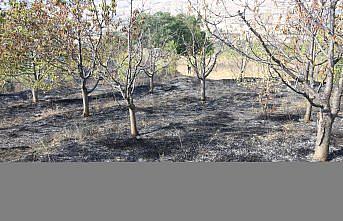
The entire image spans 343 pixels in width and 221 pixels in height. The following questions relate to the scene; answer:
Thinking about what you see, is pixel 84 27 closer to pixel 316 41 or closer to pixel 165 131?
pixel 165 131

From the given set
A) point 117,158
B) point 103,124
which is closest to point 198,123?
point 103,124

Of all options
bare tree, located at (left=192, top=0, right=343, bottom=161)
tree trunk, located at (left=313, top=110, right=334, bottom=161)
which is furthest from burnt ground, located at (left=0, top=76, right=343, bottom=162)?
bare tree, located at (left=192, top=0, right=343, bottom=161)

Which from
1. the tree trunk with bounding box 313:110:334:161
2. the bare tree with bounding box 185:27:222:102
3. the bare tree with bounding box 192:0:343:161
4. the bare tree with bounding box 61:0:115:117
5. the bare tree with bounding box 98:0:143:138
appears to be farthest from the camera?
the bare tree with bounding box 185:27:222:102

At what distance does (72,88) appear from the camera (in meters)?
19.4

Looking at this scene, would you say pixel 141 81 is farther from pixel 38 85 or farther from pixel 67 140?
pixel 67 140

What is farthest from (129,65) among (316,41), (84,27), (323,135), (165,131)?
(323,135)

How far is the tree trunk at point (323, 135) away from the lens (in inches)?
273

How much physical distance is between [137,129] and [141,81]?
1095 cm

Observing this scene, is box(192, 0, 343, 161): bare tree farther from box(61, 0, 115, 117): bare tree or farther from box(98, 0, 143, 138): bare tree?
box(61, 0, 115, 117): bare tree

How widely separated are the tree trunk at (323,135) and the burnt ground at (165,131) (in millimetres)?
353

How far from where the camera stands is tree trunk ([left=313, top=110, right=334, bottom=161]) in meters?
6.94

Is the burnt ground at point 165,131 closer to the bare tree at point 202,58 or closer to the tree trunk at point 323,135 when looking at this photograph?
the tree trunk at point 323,135

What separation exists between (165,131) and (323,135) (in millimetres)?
4290

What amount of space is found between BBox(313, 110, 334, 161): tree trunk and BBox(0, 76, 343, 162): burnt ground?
0.35 m
